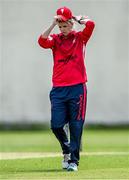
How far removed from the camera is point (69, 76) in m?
10.7

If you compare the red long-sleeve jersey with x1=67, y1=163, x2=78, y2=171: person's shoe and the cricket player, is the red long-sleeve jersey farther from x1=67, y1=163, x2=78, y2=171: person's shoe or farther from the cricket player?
x1=67, y1=163, x2=78, y2=171: person's shoe

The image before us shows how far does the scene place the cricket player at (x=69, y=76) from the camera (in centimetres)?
1073

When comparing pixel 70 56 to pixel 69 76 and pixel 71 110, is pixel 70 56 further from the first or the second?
pixel 71 110

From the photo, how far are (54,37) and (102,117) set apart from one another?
12.8m

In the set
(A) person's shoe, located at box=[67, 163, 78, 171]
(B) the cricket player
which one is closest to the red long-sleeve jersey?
(B) the cricket player

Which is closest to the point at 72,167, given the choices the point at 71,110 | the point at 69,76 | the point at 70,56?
the point at 71,110

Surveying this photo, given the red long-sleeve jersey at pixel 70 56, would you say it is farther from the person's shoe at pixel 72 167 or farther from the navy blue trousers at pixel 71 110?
the person's shoe at pixel 72 167

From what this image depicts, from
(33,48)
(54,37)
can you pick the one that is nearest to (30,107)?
(33,48)

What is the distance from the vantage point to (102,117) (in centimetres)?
2352

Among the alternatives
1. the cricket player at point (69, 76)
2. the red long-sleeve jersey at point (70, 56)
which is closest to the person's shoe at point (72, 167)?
the cricket player at point (69, 76)

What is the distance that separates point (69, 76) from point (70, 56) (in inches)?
9.0

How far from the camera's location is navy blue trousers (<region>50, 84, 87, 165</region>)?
1073cm

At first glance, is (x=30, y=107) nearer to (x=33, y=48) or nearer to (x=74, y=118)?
(x=33, y=48)

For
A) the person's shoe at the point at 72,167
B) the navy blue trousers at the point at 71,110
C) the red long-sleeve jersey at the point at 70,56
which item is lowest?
the person's shoe at the point at 72,167
